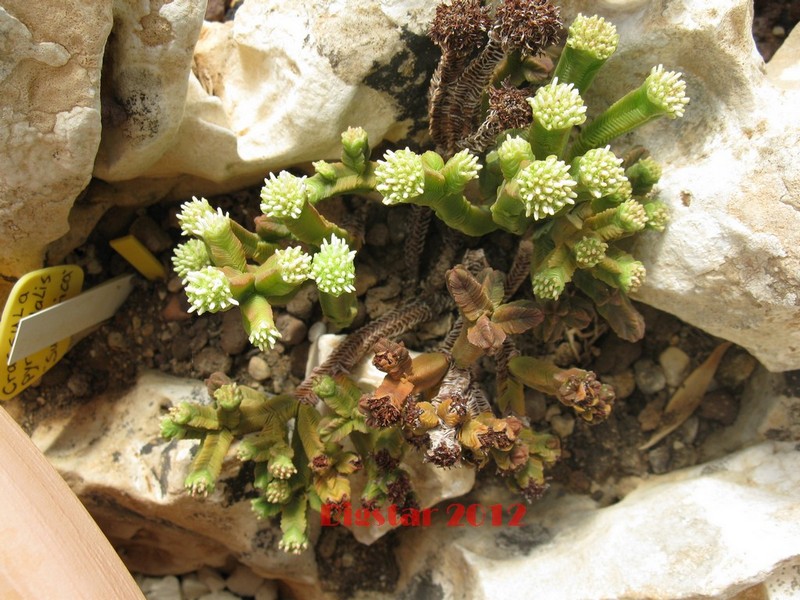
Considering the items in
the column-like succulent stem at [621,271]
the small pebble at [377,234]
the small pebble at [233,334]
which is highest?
the column-like succulent stem at [621,271]

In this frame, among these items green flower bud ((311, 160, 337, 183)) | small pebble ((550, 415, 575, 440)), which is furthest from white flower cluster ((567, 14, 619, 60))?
small pebble ((550, 415, 575, 440))

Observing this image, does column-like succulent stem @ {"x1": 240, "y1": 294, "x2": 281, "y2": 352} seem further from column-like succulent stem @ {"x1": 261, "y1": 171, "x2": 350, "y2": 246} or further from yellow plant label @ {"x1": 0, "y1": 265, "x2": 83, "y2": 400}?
yellow plant label @ {"x1": 0, "y1": 265, "x2": 83, "y2": 400}

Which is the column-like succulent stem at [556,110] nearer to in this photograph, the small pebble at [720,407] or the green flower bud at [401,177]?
the green flower bud at [401,177]

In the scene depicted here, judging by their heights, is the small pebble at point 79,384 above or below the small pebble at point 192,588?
above

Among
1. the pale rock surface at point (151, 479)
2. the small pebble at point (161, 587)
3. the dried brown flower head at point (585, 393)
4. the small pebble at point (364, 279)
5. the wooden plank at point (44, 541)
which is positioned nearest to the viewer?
the wooden plank at point (44, 541)

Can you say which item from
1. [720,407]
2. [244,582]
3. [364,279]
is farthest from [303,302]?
[720,407]

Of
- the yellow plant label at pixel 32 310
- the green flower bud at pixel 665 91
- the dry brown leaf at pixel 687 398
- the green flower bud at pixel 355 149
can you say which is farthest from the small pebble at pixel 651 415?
the yellow plant label at pixel 32 310
